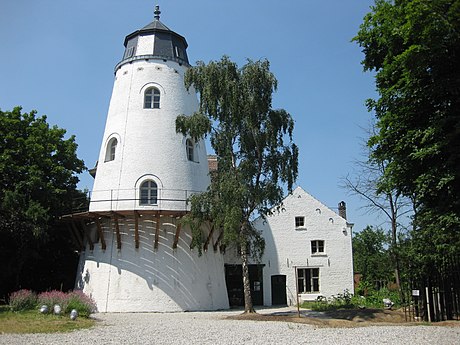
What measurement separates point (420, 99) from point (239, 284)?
54.9 ft

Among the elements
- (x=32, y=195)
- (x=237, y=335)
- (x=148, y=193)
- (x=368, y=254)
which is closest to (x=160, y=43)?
(x=148, y=193)

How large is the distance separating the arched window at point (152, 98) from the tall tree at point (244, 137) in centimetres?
425

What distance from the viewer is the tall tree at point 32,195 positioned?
2248 cm

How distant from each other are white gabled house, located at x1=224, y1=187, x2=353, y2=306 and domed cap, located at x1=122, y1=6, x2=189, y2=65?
10.6 m

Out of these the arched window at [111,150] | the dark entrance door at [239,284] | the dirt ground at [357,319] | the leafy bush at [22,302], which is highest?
the arched window at [111,150]

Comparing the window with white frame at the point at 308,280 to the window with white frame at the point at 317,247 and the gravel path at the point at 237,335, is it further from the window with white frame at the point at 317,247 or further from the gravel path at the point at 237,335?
the gravel path at the point at 237,335

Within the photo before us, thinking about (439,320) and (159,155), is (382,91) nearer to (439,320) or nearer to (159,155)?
(439,320)

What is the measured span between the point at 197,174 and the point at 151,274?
5449mm

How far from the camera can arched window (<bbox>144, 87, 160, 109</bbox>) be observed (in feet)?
80.7

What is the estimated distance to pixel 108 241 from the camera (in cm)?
2291

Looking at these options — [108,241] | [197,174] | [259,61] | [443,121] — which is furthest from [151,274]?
[443,121]

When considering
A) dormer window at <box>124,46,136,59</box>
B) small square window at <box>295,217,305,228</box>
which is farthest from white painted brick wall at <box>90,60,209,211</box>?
small square window at <box>295,217,305,228</box>

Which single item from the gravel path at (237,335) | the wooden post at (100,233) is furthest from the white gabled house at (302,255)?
the gravel path at (237,335)

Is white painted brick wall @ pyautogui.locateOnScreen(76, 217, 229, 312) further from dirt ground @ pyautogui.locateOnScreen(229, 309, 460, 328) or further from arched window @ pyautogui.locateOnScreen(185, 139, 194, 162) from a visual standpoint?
dirt ground @ pyautogui.locateOnScreen(229, 309, 460, 328)
